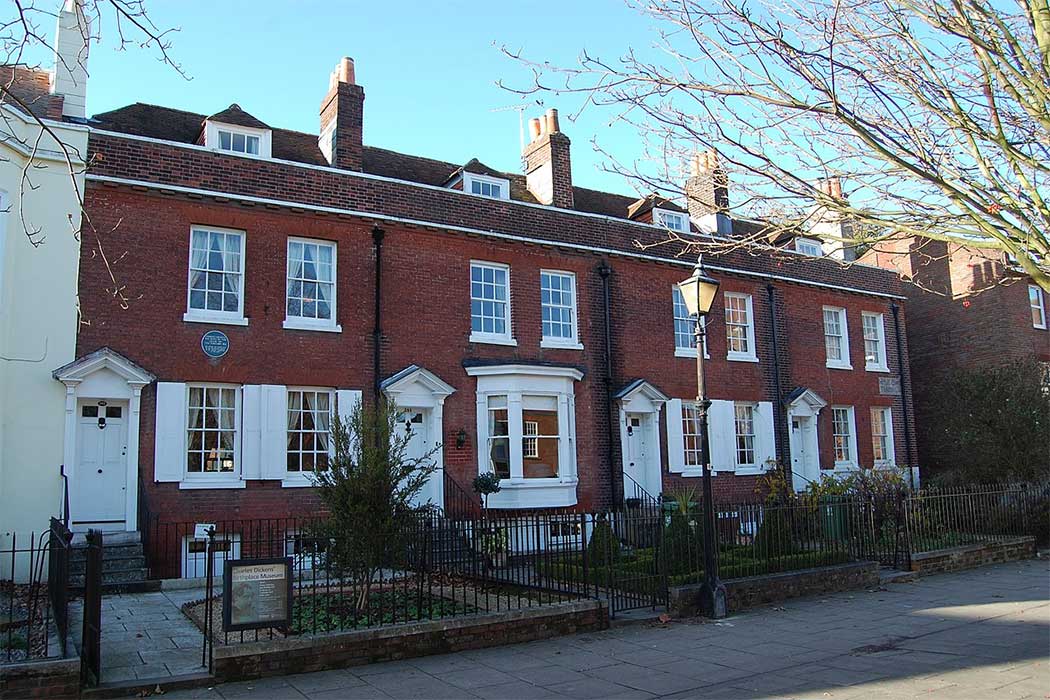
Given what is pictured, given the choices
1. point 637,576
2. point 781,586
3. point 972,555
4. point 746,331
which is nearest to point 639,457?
point 746,331

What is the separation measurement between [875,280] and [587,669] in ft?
68.7

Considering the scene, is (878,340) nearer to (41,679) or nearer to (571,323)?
(571,323)

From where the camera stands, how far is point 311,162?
1838 cm

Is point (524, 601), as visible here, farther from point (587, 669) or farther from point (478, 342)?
point (478, 342)

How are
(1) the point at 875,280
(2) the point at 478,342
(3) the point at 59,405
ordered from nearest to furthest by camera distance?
(3) the point at 59,405 < (2) the point at 478,342 < (1) the point at 875,280

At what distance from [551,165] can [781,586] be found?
1202 cm


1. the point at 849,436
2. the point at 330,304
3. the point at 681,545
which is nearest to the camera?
the point at 681,545

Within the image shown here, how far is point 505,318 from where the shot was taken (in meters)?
19.0

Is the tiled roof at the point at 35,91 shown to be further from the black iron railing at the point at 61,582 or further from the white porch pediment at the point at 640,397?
the white porch pediment at the point at 640,397

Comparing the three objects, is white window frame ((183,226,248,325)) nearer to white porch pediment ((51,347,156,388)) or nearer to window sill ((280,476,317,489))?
white porch pediment ((51,347,156,388))

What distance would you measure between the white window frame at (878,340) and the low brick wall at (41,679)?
23003 millimetres

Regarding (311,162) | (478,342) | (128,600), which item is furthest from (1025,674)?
(311,162)

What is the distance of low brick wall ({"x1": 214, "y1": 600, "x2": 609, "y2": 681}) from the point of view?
8141 mm

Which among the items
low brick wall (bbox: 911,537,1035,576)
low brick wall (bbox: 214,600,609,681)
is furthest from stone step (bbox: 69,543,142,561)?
low brick wall (bbox: 911,537,1035,576)
